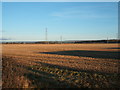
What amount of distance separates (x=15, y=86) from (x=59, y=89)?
2.24 m

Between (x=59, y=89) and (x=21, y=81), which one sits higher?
(x=21, y=81)

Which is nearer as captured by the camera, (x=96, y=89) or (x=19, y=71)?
(x=96, y=89)

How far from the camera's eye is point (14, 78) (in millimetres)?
7230

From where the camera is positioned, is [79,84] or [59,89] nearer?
[59,89]

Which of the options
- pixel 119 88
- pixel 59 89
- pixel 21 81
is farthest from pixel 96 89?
pixel 21 81

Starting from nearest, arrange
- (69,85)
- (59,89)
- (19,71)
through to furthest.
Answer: (59,89)
(69,85)
(19,71)

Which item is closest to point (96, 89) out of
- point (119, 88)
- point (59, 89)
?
point (119, 88)

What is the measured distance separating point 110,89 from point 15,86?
4900mm

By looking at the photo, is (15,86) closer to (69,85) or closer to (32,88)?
(32,88)

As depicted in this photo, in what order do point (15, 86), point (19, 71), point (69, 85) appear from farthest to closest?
point (19, 71)
point (69, 85)
point (15, 86)

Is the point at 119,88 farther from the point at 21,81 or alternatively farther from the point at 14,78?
the point at 14,78

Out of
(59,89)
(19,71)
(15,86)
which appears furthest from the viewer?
(19,71)

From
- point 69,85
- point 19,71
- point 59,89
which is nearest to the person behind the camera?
point 59,89

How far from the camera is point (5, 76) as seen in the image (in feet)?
25.3
